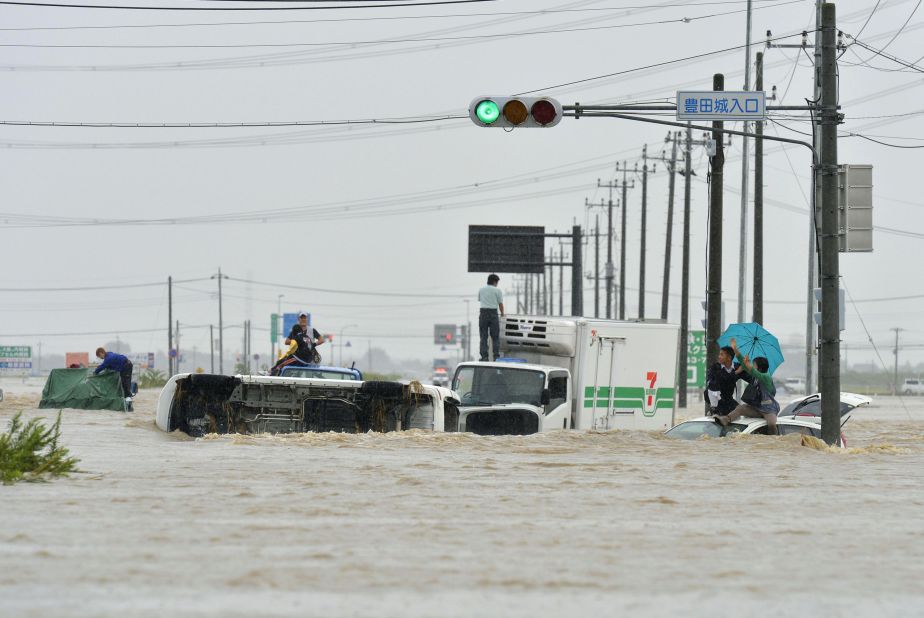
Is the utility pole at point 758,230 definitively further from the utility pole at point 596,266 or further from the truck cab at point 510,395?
the utility pole at point 596,266

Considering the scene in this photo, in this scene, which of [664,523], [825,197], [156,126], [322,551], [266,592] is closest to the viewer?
[266,592]

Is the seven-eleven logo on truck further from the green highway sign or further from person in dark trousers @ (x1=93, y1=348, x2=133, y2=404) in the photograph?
the green highway sign

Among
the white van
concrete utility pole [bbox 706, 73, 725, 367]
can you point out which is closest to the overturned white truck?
concrete utility pole [bbox 706, 73, 725, 367]

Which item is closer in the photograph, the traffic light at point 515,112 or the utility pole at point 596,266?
the traffic light at point 515,112

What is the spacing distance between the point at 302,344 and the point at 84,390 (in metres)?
7.11

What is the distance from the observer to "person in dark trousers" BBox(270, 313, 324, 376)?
27.7 m

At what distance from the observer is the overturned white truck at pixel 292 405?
2256 centimetres

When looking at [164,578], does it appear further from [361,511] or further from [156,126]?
[156,126]

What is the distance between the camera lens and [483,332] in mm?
29562

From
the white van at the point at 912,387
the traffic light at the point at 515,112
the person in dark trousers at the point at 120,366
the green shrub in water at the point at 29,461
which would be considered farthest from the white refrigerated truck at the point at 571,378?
the white van at the point at 912,387

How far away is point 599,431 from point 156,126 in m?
16.4

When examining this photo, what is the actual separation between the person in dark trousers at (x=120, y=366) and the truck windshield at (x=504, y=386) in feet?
34.1

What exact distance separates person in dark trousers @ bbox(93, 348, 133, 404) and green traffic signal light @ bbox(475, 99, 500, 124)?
14.4 m

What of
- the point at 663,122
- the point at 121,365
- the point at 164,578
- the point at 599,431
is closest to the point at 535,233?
the point at 121,365
